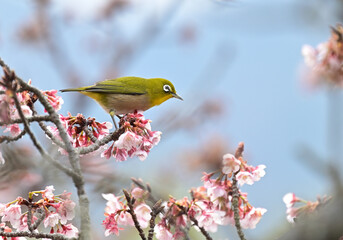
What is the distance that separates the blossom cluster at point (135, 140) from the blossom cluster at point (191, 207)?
23 centimetres

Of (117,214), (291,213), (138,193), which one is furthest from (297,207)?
(117,214)

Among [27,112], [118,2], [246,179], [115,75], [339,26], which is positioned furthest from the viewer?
[118,2]

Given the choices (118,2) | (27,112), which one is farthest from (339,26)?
(118,2)

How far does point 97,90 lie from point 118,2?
564 centimetres

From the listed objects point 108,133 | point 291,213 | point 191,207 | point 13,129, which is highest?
point 13,129

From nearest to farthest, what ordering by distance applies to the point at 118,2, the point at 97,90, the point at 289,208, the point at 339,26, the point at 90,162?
1. the point at 289,208
2. the point at 97,90
3. the point at 339,26
4. the point at 90,162
5. the point at 118,2

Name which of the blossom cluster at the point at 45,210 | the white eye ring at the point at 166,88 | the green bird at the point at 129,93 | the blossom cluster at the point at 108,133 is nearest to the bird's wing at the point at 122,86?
the green bird at the point at 129,93

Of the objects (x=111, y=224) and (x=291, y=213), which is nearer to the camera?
(x=111, y=224)

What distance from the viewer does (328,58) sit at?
12.6 feet

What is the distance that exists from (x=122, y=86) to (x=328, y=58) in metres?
1.73

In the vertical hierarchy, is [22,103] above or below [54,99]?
below

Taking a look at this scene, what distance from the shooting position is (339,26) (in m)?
3.71

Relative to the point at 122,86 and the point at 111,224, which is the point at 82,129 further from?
the point at 122,86

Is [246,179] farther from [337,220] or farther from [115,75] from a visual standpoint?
[115,75]
